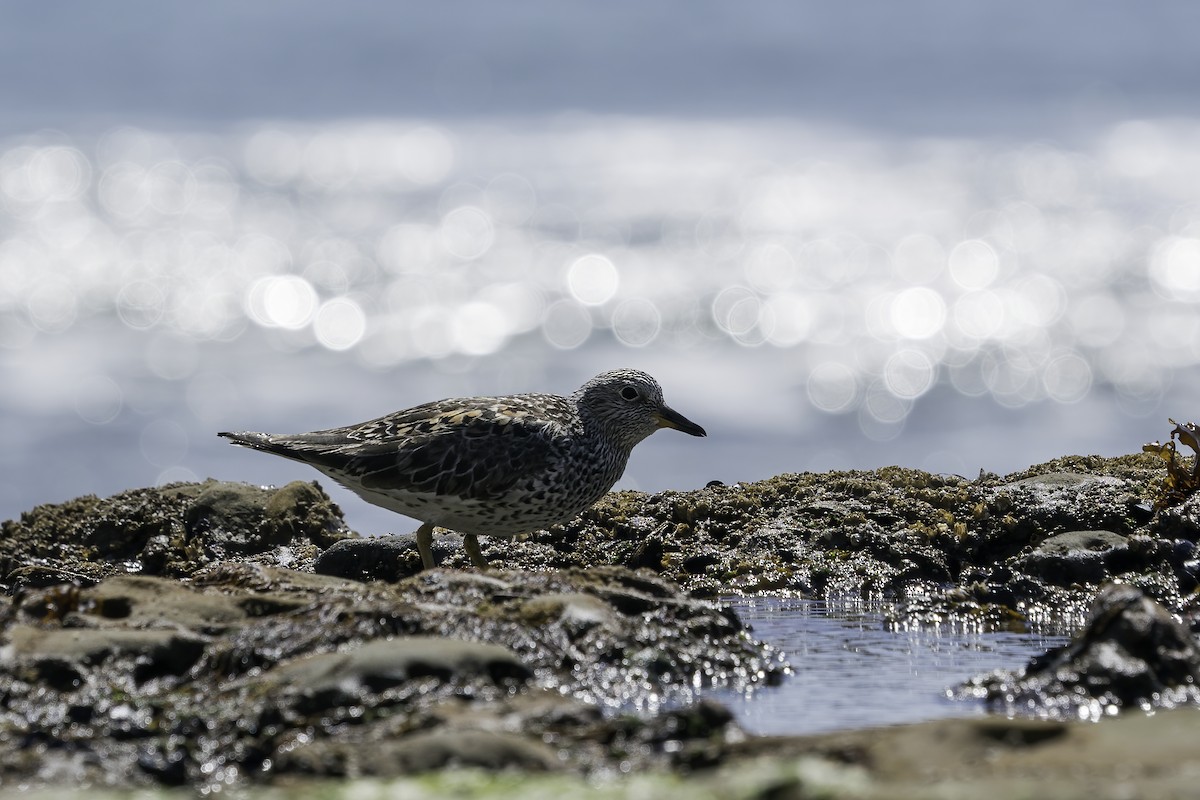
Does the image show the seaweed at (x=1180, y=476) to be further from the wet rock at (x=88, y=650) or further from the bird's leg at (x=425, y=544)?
the wet rock at (x=88, y=650)

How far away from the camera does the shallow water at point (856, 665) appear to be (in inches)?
257

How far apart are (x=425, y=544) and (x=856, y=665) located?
3.35m

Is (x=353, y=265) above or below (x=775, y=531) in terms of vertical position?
above

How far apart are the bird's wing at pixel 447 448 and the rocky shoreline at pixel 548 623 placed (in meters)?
0.53

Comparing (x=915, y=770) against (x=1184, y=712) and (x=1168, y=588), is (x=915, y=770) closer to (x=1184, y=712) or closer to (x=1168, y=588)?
(x=1184, y=712)

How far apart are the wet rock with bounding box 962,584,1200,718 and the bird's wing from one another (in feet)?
12.7

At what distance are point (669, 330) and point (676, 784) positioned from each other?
→ 26962 mm

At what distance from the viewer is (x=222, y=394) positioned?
29.6 m

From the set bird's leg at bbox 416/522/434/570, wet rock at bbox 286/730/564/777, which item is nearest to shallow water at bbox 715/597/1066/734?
wet rock at bbox 286/730/564/777

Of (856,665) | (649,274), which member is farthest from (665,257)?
(856,665)

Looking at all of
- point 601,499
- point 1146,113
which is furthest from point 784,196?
point 601,499

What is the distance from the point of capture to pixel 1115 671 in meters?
6.39

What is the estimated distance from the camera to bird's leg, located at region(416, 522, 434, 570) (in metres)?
9.67

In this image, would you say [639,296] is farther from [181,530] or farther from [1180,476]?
[1180,476]
